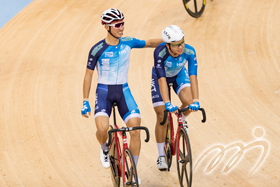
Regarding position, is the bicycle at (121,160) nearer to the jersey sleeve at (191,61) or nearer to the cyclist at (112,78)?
the cyclist at (112,78)

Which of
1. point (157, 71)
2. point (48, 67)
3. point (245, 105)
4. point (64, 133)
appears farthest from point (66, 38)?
point (157, 71)

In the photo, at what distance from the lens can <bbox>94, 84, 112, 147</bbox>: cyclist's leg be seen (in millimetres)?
4098

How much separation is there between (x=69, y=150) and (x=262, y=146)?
2.64 meters

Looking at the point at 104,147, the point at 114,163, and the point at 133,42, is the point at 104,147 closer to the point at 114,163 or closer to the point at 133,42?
the point at 114,163

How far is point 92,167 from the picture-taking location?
5.34 m

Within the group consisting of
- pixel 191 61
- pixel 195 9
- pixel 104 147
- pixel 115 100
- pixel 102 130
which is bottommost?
pixel 104 147

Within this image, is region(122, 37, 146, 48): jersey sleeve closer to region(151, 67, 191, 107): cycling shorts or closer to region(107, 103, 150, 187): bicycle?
region(151, 67, 191, 107): cycling shorts

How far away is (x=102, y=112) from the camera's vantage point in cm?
413

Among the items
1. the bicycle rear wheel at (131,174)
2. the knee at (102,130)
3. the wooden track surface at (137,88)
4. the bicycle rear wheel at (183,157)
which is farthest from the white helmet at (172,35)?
the wooden track surface at (137,88)

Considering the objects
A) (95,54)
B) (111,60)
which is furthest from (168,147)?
(95,54)

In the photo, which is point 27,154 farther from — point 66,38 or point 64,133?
point 66,38

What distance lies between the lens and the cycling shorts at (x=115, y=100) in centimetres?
415

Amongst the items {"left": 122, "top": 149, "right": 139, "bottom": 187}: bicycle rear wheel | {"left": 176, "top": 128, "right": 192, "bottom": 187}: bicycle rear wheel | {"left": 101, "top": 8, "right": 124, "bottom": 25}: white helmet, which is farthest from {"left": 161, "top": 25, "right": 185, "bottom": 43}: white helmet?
{"left": 122, "top": 149, "right": 139, "bottom": 187}: bicycle rear wheel

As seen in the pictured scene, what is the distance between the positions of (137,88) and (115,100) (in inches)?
123
